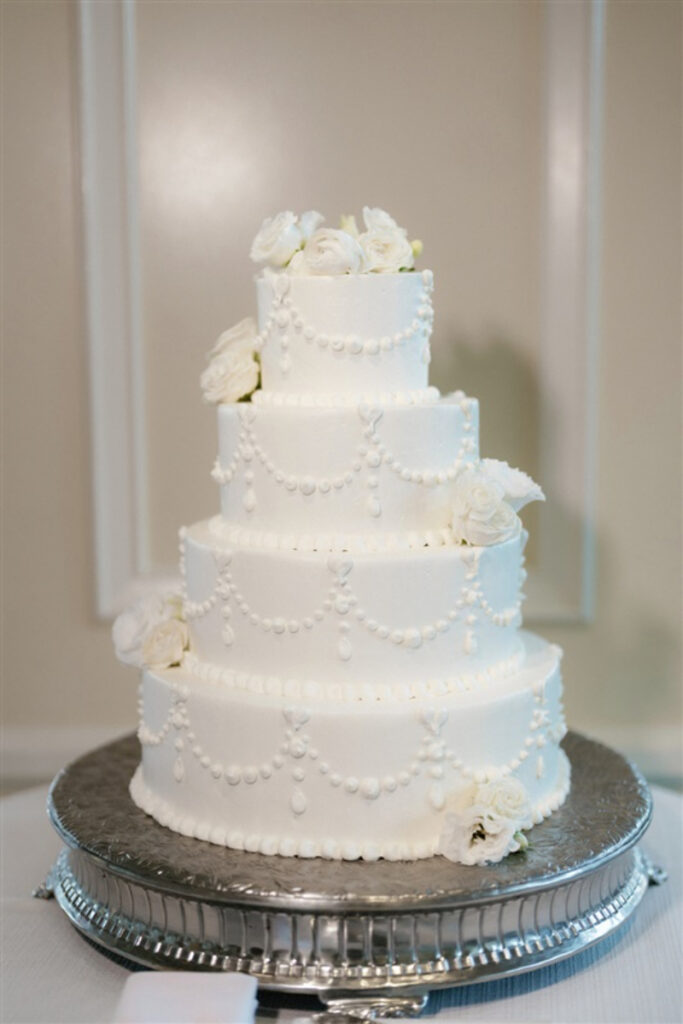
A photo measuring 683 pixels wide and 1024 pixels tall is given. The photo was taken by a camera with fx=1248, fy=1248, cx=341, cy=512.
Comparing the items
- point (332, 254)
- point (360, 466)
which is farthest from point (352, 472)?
point (332, 254)

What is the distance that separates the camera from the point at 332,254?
2184 millimetres

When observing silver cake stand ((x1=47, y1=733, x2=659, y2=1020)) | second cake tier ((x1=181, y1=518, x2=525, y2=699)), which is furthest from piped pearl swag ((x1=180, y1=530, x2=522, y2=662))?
silver cake stand ((x1=47, y1=733, x2=659, y2=1020))

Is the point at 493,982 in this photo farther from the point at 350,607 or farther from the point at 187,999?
the point at 350,607

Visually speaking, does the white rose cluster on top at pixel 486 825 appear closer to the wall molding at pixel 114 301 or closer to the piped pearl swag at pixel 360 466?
the piped pearl swag at pixel 360 466

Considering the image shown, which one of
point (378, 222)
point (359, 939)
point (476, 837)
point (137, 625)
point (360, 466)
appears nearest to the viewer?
point (359, 939)

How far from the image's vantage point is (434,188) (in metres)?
3.25

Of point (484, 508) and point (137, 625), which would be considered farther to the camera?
point (137, 625)

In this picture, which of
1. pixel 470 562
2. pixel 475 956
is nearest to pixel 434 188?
pixel 470 562

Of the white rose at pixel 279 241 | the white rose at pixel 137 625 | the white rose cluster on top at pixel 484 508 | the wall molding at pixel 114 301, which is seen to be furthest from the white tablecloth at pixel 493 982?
the white rose at pixel 279 241

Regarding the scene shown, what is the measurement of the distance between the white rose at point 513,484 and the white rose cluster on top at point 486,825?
1.66 feet

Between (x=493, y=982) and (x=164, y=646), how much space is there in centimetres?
84

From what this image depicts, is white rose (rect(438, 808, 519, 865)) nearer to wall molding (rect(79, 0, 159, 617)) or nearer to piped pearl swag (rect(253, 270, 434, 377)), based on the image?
piped pearl swag (rect(253, 270, 434, 377))

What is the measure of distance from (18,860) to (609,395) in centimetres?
186

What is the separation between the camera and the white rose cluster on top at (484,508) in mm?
2129
